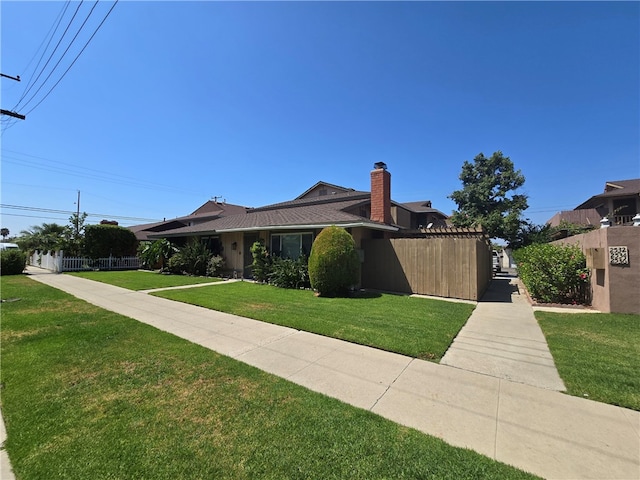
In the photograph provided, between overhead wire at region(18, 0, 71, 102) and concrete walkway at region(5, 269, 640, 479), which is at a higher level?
overhead wire at region(18, 0, 71, 102)

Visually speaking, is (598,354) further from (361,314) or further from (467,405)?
(361,314)

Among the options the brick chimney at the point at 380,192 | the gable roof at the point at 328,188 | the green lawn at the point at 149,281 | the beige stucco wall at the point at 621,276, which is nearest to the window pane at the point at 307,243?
the brick chimney at the point at 380,192

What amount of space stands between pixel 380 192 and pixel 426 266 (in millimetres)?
4083

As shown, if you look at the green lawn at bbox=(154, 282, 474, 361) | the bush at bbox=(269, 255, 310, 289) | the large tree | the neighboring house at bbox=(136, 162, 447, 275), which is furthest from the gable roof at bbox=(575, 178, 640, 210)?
the bush at bbox=(269, 255, 310, 289)

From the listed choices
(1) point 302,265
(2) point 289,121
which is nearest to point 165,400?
(1) point 302,265

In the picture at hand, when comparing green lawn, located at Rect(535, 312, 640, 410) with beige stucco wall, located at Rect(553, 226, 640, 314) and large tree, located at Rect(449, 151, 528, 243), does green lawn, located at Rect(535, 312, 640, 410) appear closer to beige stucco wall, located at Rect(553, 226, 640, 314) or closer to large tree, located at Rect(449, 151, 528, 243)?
beige stucco wall, located at Rect(553, 226, 640, 314)

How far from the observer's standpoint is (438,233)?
12469 mm

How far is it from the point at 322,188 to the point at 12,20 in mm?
17565

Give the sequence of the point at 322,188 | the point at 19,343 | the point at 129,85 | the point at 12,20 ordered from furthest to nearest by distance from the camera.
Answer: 1. the point at 322,188
2. the point at 129,85
3. the point at 12,20
4. the point at 19,343

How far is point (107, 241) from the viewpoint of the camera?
69.6ft

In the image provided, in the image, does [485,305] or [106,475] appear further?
[485,305]

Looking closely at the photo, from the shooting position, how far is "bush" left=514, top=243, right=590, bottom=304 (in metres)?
8.38

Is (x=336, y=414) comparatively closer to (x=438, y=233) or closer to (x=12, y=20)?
(x=438, y=233)

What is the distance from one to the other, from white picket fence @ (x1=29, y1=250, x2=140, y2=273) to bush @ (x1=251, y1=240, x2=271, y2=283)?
595 inches
